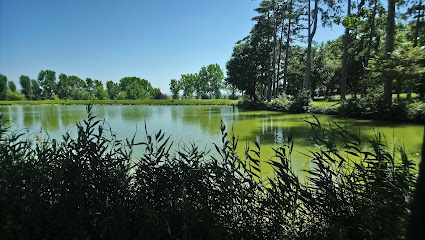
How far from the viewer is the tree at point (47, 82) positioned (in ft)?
155

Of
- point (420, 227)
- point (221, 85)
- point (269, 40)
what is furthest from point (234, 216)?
point (221, 85)

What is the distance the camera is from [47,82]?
48188 mm

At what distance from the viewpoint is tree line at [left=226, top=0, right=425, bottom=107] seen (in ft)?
37.6

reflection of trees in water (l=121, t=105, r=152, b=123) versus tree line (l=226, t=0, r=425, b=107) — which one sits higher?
tree line (l=226, t=0, r=425, b=107)

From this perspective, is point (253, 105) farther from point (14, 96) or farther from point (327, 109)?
point (14, 96)

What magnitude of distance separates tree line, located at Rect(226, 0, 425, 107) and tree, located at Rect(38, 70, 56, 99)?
37.4m

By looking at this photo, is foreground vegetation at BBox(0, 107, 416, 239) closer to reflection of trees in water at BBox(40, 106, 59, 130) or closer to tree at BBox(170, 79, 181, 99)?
reflection of trees in water at BBox(40, 106, 59, 130)

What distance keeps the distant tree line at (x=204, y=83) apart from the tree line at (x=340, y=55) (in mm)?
31668

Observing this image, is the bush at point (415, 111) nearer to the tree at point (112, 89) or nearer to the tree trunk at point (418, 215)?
the tree trunk at point (418, 215)

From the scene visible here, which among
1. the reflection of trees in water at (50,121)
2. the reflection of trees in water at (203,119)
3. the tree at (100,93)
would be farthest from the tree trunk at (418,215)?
the tree at (100,93)

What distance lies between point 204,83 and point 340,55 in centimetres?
4350

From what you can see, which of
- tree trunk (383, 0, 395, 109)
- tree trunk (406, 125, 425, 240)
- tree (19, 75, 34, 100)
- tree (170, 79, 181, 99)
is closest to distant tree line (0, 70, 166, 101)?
tree (19, 75, 34, 100)

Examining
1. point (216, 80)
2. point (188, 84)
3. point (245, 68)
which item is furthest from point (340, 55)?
point (188, 84)

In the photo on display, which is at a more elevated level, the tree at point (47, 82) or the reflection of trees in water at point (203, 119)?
the tree at point (47, 82)
